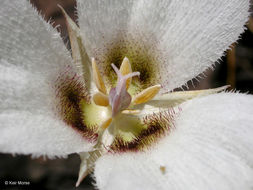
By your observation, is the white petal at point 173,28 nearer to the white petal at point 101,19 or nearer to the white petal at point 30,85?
the white petal at point 101,19

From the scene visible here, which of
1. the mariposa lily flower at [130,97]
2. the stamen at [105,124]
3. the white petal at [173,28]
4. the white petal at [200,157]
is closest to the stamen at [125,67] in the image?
the mariposa lily flower at [130,97]

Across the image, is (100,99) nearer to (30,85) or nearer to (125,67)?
(125,67)

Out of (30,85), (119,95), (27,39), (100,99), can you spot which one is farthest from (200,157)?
(27,39)

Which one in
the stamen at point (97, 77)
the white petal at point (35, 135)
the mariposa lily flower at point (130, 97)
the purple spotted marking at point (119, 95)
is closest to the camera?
the white petal at point (35, 135)

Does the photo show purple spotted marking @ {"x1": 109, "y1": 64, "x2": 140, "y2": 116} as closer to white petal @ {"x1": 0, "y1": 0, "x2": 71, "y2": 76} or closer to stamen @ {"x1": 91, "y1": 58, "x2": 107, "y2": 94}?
stamen @ {"x1": 91, "y1": 58, "x2": 107, "y2": 94}

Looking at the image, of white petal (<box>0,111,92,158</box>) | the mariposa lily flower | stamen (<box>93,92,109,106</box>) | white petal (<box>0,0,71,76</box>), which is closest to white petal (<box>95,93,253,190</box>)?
the mariposa lily flower

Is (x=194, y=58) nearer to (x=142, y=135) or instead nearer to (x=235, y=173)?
(x=142, y=135)
